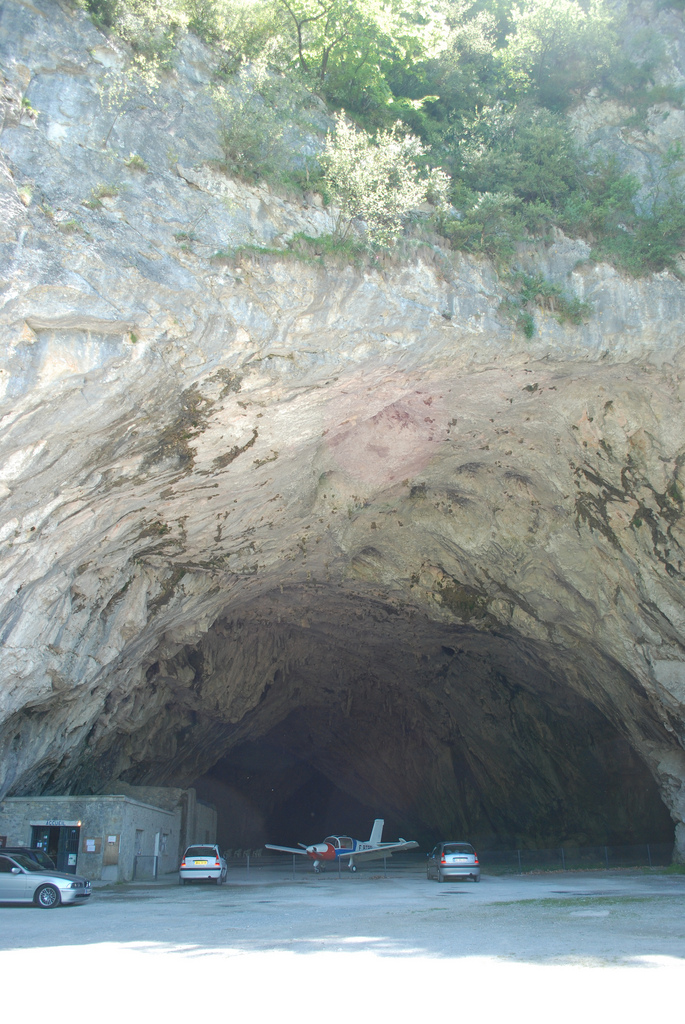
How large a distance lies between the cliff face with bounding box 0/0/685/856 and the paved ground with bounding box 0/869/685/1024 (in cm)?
737

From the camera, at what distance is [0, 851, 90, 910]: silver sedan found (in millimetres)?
13383

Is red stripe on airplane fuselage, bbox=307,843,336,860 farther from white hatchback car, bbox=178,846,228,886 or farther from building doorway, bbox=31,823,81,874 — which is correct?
building doorway, bbox=31,823,81,874

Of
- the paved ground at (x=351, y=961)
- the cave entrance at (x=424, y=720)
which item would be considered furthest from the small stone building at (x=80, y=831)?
the paved ground at (x=351, y=961)

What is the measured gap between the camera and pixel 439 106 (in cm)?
1969

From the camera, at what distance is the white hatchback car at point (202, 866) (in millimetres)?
20656

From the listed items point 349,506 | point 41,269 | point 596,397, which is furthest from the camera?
point 349,506

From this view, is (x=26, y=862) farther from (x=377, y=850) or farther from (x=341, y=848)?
(x=377, y=850)

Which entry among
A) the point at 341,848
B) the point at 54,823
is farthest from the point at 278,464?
the point at 341,848

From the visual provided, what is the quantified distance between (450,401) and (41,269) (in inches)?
373

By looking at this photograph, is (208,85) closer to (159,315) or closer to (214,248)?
(214,248)

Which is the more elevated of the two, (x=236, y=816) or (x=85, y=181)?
(x=85, y=181)

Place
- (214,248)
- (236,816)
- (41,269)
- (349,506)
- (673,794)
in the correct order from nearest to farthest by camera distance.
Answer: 1. (41,269)
2. (214,248)
3. (349,506)
4. (673,794)
5. (236,816)

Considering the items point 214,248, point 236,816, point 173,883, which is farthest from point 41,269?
point 236,816

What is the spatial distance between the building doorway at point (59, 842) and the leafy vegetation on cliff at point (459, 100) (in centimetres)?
1885
